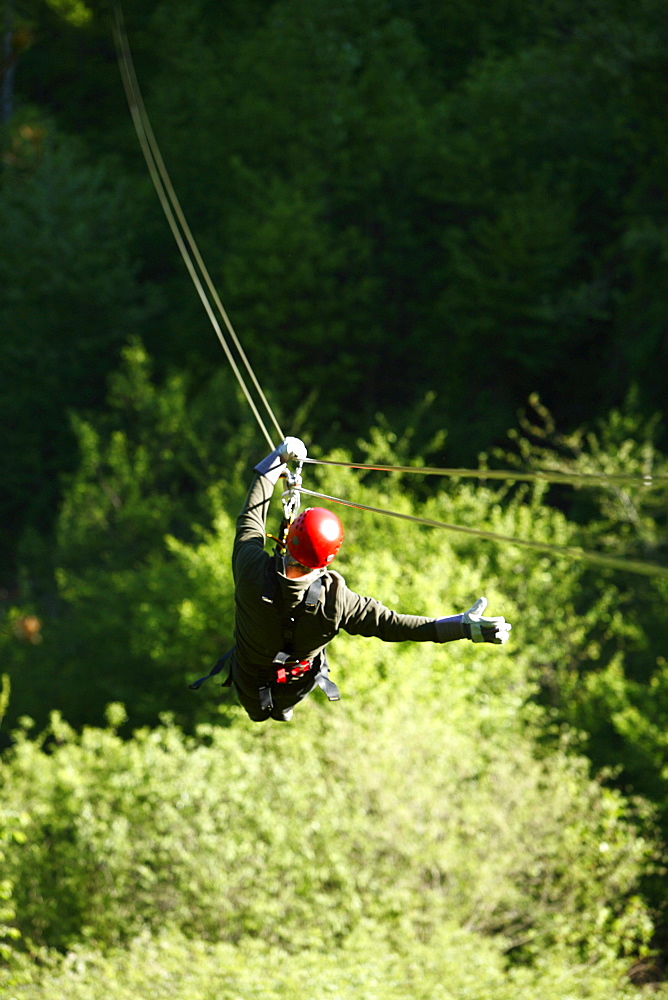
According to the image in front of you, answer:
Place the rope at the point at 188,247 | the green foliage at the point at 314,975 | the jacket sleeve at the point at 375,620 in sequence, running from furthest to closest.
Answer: the green foliage at the point at 314,975
the rope at the point at 188,247
the jacket sleeve at the point at 375,620

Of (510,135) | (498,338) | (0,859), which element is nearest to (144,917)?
(0,859)

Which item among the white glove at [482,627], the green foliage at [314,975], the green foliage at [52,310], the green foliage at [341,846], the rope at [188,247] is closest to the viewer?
the white glove at [482,627]

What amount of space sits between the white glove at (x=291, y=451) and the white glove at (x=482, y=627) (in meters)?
0.96

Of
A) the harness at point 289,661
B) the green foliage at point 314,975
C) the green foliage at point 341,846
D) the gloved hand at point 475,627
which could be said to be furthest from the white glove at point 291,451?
the green foliage at point 341,846

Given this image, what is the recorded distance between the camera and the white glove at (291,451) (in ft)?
14.9

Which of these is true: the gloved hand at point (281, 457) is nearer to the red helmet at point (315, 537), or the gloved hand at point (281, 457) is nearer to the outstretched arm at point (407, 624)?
the red helmet at point (315, 537)

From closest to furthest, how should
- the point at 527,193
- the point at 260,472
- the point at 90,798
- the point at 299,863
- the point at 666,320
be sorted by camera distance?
the point at 260,472, the point at 299,863, the point at 90,798, the point at 666,320, the point at 527,193

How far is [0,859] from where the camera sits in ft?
43.3

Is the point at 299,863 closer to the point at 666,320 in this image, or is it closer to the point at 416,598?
the point at 416,598

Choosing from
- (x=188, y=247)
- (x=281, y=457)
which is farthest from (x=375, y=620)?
(x=188, y=247)

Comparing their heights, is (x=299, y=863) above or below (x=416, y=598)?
below

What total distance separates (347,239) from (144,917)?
20.0m

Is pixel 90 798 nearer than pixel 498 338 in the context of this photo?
Yes

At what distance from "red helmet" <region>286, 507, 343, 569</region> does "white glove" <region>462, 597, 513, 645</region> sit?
1.79 ft
